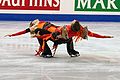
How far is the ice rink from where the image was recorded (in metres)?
3.33

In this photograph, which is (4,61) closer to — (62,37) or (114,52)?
(62,37)

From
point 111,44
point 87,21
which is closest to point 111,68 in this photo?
point 111,44

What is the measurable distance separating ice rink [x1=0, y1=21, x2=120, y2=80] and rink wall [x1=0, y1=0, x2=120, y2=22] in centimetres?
378

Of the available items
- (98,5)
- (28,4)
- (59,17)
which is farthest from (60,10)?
(98,5)

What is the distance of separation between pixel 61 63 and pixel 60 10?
17.6ft

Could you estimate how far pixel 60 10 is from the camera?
9219 mm

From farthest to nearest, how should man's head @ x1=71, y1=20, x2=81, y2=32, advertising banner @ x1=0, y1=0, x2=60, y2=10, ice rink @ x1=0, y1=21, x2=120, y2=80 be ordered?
advertising banner @ x1=0, y1=0, x2=60, y2=10
man's head @ x1=71, y1=20, x2=81, y2=32
ice rink @ x1=0, y1=21, x2=120, y2=80

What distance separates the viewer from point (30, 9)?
9.15 metres

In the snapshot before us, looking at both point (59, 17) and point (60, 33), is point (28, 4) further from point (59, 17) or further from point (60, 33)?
point (60, 33)

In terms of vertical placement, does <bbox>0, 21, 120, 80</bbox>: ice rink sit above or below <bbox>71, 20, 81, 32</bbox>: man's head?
below

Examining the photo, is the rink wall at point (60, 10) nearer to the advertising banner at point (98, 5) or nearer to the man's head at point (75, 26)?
the advertising banner at point (98, 5)

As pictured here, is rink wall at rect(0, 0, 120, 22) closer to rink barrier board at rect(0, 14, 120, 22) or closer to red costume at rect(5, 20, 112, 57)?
rink barrier board at rect(0, 14, 120, 22)

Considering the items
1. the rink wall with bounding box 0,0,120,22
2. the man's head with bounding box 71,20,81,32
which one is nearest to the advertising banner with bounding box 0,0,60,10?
the rink wall with bounding box 0,0,120,22

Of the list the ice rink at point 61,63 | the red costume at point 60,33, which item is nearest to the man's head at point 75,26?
the red costume at point 60,33
